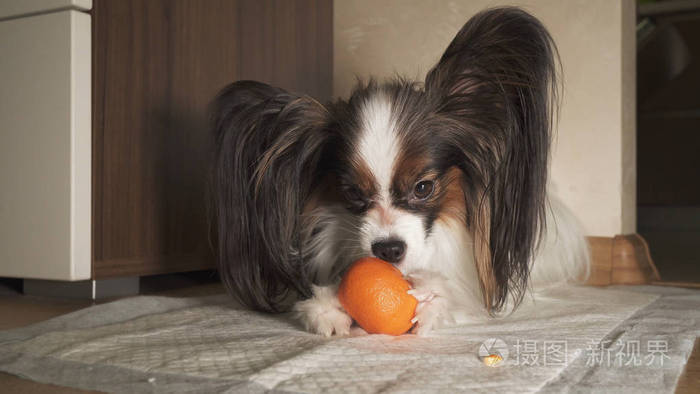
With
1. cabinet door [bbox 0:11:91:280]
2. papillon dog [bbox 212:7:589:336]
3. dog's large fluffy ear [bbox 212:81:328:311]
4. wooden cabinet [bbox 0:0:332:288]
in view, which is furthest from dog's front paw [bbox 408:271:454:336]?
cabinet door [bbox 0:11:91:280]

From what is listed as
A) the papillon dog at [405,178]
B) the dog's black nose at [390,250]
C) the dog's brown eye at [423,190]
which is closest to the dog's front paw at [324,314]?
the papillon dog at [405,178]

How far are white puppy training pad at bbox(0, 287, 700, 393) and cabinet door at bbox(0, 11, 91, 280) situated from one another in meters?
0.35

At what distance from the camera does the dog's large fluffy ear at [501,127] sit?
59.7 inches

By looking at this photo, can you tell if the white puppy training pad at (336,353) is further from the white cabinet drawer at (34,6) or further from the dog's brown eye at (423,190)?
the white cabinet drawer at (34,6)

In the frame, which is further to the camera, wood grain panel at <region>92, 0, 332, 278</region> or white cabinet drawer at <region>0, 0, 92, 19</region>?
wood grain panel at <region>92, 0, 332, 278</region>

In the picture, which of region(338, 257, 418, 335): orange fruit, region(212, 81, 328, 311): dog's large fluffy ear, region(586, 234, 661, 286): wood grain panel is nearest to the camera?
region(338, 257, 418, 335): orange fruit

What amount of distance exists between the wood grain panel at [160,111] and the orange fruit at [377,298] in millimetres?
627

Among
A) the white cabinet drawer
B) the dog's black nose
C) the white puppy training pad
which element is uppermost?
the white cabinet drawer

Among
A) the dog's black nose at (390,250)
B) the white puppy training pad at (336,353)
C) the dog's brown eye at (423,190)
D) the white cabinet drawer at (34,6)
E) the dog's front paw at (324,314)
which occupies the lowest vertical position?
the white puppy training pad at (336,353)

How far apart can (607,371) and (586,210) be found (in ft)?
4.86

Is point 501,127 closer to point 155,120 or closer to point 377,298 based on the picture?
point 377,298

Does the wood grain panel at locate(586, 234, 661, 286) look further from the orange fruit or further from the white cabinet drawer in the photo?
the white cabinet drawer

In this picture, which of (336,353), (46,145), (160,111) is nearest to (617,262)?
(336,353)

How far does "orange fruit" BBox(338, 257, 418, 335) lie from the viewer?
4.39 feet
